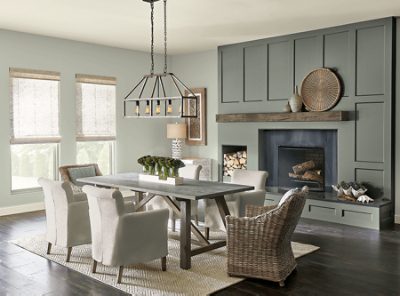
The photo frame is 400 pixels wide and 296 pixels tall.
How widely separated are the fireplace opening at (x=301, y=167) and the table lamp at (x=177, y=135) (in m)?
1.91

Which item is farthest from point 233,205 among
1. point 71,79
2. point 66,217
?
point 71,79

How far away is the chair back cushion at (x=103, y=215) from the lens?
3.82 metres

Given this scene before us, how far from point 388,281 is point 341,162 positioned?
2.75 m

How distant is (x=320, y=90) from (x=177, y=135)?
9.20 ft

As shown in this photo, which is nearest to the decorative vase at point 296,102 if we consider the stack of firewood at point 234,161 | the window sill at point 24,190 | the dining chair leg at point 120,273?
the stack of firewood at point 234,161

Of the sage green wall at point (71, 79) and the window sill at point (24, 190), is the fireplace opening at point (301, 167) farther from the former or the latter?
the window sill at point (24, 190)

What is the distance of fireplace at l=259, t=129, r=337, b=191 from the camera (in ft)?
22.0

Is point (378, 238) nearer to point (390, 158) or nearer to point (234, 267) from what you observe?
point (390, 158)

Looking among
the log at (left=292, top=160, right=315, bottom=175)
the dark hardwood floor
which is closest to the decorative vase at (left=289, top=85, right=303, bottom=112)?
the log at (left=292, top=160, right=315, bottom=175)

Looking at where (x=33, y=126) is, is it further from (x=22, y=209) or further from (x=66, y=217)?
(x=66, y=217)

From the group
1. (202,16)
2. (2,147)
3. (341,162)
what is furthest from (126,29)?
(341,162)

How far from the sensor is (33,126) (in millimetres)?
6918

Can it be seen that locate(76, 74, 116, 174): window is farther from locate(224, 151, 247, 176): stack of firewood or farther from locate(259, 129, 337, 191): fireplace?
locate(259, 129, 337, 191): fireplace

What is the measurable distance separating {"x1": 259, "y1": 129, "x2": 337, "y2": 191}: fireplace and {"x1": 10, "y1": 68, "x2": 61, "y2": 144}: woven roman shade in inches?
130
